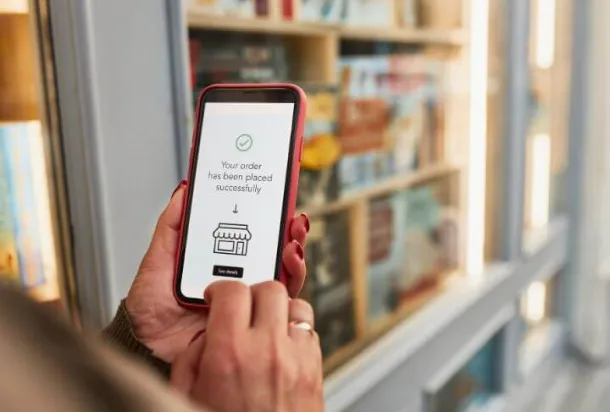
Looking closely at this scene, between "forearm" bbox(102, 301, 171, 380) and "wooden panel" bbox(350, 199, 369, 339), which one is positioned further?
"wooden panel" bbox(350, 199, 369, 339)

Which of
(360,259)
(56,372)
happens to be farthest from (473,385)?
(56,372)

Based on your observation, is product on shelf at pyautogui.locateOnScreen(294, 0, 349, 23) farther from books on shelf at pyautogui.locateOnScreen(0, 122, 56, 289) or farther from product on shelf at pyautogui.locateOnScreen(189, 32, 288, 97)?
books on shelf at pyautogui.locateOnScreen(0, 122, 56, 289)

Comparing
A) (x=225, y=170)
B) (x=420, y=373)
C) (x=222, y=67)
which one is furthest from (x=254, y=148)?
(x=420, y=373)

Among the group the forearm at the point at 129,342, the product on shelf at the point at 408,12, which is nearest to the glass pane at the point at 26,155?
the forearm at the point at 129,342

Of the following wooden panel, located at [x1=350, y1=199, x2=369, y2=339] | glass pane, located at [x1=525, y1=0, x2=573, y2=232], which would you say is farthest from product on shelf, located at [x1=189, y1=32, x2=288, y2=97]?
glass pane, located at [x1=525, y1=0, x2=573, y2=232]

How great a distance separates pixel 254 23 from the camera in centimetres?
140

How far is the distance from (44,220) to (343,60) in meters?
1.01

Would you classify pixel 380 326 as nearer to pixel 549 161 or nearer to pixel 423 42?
pixel 423 42

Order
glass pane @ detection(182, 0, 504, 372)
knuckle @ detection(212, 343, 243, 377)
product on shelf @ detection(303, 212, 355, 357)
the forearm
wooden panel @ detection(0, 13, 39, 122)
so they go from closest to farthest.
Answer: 1. knuckle @ detection(212, 343, 243, 377)
2. the forearm
3. wooden panel @ detection(0, 13, 39, 122)
4. glass pane @ detection(182, 0, 504, 372)
5. product on shelf @ detection(303, 212, 355, 357)

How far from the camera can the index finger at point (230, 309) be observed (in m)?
0.52

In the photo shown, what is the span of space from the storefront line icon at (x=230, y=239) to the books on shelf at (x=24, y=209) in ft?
1.07

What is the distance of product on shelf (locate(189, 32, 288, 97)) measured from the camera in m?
1.30

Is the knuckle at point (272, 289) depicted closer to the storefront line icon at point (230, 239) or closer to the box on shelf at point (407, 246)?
the storefront line icon at point (230, 239)

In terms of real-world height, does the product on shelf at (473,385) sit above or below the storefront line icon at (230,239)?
below
